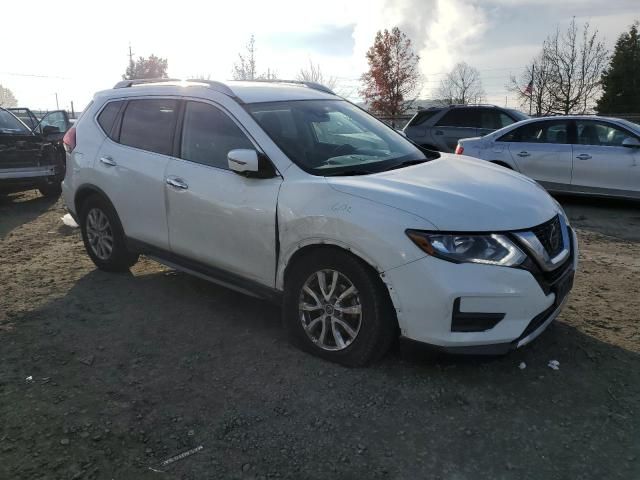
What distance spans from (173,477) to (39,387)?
4.32 ft

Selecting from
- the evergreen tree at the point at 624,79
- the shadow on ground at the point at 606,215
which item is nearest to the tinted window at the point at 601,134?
the shadow on ground at the point at 606,215

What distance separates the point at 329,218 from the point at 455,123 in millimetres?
9942

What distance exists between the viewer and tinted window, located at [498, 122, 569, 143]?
909 centimetres

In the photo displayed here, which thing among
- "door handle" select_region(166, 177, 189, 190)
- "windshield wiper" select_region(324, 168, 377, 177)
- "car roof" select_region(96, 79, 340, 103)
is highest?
"car roof" select_region(96, 79, 340, 103)

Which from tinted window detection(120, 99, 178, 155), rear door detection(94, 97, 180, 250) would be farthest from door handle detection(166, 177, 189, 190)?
tinted window detection(120, 99, 178, 155)

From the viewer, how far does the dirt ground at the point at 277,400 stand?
2.64 meters

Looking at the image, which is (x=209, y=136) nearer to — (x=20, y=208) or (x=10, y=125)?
(x=20, y=208)

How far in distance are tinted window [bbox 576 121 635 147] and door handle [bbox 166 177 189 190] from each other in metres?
7.15

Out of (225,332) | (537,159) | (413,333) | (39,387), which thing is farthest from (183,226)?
(537,159)

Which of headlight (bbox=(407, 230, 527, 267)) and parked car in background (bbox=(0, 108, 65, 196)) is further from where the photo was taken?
parked car in background (bbox=(0, 108, 65, 196))

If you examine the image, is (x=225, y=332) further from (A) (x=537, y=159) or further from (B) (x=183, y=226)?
(A) (x=537, y=159)

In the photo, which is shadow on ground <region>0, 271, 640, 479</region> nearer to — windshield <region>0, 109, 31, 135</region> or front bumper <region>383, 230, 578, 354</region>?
front bumper <region>383, 230, 578, 354</region>

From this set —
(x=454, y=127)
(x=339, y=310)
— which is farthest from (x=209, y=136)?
(x=454, y=127)

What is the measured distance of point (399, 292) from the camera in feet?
10.2
